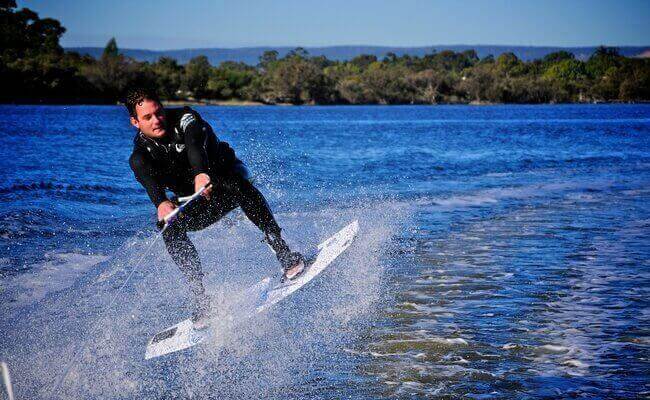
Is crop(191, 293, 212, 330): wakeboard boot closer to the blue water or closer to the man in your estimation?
the man

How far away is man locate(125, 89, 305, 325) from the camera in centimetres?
570

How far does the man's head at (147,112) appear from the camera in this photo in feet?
18.4

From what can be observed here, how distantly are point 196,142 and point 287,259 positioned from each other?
173 centimetres

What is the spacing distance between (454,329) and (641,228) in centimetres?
621

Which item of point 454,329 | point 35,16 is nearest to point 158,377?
point 454,329

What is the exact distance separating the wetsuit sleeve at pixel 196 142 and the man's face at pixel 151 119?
0.62 feet

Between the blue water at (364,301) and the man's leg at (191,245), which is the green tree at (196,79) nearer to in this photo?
the blue water at (364,301)

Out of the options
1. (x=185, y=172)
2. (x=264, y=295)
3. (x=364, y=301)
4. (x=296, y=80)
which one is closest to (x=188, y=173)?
(x=185, y=172)

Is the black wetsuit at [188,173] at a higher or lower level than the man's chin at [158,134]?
lower

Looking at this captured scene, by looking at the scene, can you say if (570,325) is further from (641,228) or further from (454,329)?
(641,228)

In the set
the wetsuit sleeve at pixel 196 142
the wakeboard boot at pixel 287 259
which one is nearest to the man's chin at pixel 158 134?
the wetsuit sleeve at pixel 196 142

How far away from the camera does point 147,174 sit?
5797mm

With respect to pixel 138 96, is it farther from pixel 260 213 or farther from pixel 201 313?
pixel 201 313

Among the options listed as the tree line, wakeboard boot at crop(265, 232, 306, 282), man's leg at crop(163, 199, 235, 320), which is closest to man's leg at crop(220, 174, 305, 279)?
wakeboard boot at crop(265, 232, 306, 282)
